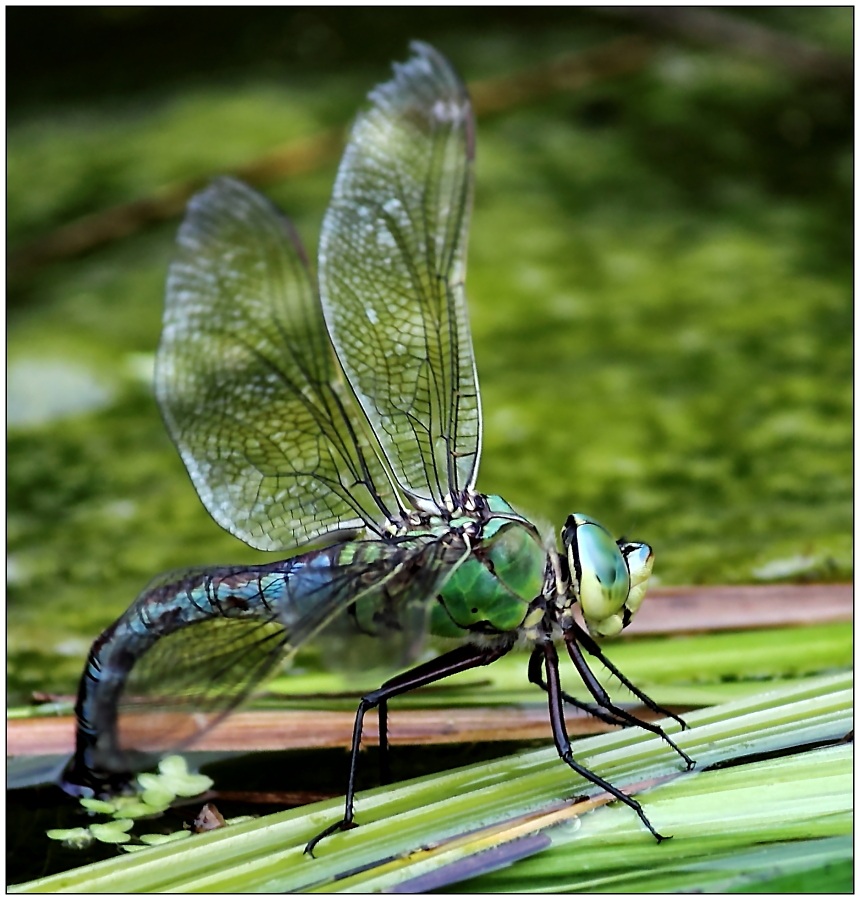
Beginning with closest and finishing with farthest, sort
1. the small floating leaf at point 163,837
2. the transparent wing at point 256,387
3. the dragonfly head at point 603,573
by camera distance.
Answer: the small floating leaf at point 163,837 → the dragonfly head at point 603,573 → the transparent wing at point 256,387

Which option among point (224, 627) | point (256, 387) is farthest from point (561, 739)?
point (256, 387)

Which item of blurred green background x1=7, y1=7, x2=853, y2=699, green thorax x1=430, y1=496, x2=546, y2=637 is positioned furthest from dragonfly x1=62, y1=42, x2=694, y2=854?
blurred green background x1=7, y1=7, x2=853, y2=699

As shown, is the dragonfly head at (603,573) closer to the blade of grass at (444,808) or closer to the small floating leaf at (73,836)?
the blade of grass at (444,808)

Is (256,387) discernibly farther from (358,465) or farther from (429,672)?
(429,672)

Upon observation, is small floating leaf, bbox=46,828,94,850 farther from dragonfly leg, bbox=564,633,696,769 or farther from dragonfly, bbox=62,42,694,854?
dragonfly leg, bbox=564,633,696,769

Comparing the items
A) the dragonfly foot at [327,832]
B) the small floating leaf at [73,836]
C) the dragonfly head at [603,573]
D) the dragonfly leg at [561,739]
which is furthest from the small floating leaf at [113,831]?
the dragonfly head at [603,573]
